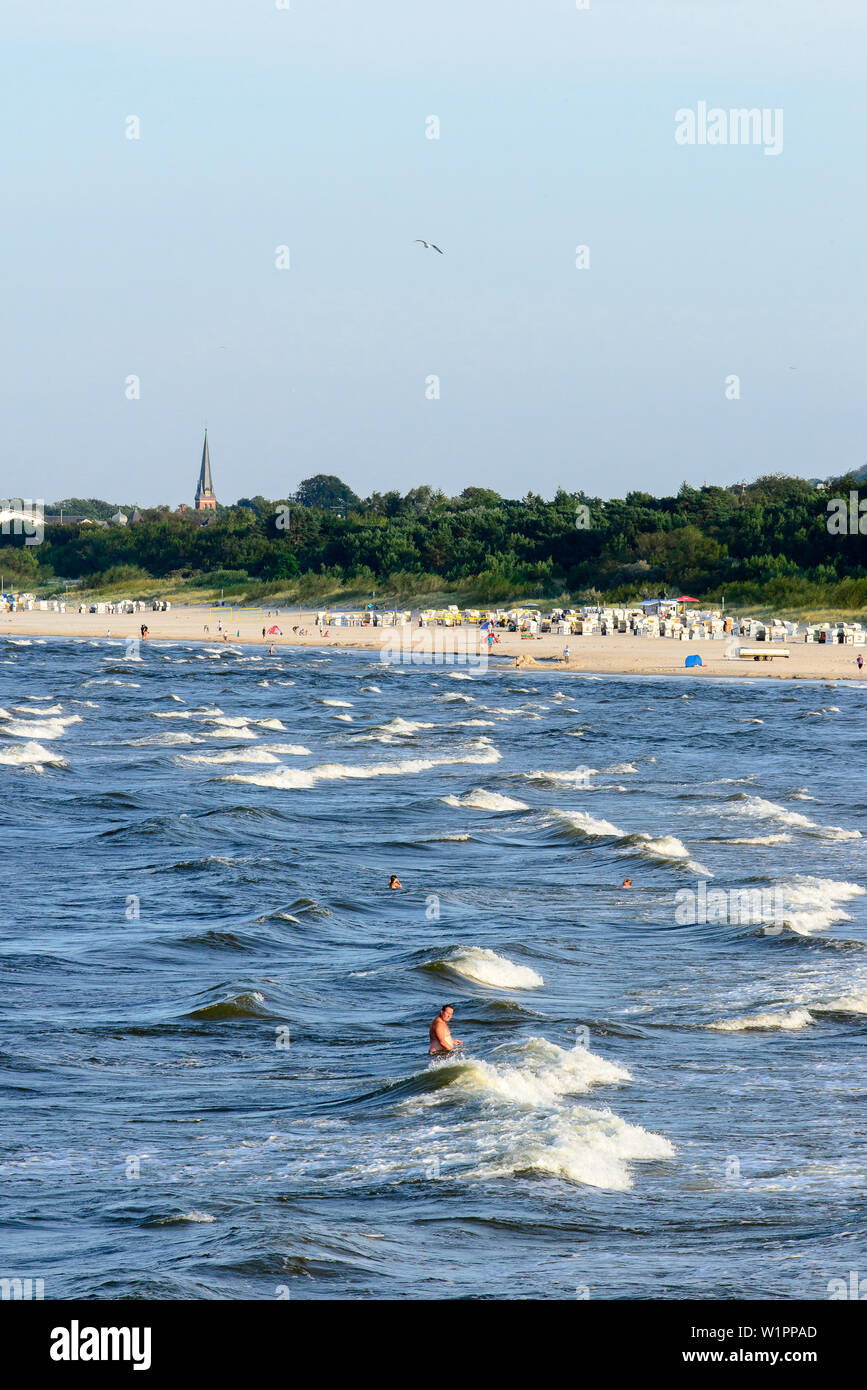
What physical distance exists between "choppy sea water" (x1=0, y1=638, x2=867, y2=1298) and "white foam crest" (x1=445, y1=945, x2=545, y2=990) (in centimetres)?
7

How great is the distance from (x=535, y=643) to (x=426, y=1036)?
69999 millimetres

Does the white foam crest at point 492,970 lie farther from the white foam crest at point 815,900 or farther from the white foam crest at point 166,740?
the white foam crest at point 166,740

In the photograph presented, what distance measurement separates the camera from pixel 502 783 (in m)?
41.2

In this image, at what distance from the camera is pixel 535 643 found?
8756cm

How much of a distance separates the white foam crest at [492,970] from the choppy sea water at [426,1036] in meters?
0.07

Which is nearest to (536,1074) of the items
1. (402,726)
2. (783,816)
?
(783,816)

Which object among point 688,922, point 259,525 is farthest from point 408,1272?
point 259,525

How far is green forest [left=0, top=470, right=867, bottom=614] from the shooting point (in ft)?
322

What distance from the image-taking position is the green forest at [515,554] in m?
98.1

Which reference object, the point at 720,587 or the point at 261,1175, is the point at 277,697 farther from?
the point at 261,1175

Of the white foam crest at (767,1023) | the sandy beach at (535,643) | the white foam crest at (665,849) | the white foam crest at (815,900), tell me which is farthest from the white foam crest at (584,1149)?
the sandy beach at (535,643)

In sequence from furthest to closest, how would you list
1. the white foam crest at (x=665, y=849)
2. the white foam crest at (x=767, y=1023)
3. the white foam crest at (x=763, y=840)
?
the white foam crest at (x=763, y=840), the white foam crest at (x=665, y=849), the white foam crest at (x=767, y=1023)

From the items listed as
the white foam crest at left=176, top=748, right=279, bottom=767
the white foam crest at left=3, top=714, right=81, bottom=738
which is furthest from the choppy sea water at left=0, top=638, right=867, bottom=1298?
the white foam crest at left=3, top=714, right=81, bottom=738

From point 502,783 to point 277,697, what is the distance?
26.6 meters
